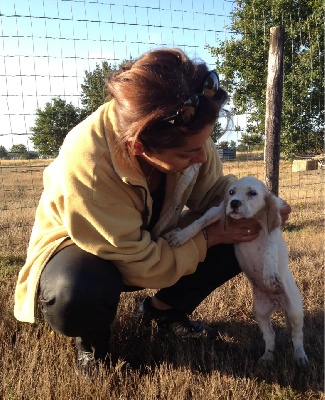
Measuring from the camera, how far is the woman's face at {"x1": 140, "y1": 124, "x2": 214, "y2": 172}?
213 centimetres

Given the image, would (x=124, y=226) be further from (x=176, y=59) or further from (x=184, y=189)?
(x=176, y=59)

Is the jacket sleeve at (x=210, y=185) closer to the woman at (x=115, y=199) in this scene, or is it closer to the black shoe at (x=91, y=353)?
the woman at (x=115, y=199)

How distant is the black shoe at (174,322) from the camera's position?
285cm

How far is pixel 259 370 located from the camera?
7.96ft

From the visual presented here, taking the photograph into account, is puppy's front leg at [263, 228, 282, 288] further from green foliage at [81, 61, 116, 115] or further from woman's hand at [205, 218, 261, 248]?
green foliage at [81, 61, 116, 115]

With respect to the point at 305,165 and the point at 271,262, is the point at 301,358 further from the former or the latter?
the point at 305,165

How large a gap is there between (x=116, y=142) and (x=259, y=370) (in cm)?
146

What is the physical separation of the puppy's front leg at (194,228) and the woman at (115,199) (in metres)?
0.05

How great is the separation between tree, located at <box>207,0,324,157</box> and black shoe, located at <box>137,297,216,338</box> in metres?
8.68

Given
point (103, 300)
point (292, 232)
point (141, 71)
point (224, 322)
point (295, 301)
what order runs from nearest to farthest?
point (141, 71) < point (103, 300) < point (295, 301) < point (224, 322) < point (292, 232)

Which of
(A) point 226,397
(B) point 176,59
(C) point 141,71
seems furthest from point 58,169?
(A) point 226,397

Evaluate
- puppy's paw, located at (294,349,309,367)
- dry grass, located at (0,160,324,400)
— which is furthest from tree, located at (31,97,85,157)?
puppy's paw, located at (294,349,309,367)

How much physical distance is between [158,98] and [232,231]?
1.08 m

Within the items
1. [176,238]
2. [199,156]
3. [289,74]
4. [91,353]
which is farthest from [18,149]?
[289,74]
